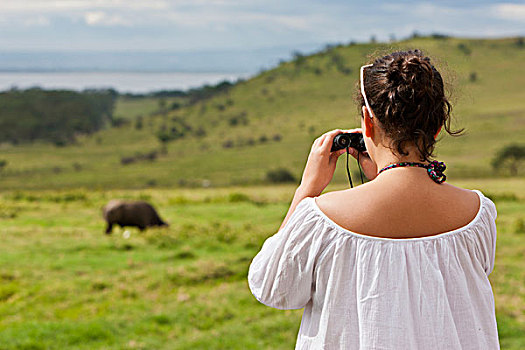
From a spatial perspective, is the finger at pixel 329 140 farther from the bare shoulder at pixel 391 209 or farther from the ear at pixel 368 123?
the bare shoulder at pixel 391 209

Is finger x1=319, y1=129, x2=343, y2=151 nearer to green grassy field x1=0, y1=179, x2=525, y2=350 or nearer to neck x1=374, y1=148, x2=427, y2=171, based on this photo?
neck x1=374, y1=148, x2=427, y2=171

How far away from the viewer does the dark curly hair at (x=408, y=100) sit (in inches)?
67.8

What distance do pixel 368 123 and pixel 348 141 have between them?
188 mm

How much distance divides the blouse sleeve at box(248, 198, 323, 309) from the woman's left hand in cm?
13

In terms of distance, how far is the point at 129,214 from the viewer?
15031mm

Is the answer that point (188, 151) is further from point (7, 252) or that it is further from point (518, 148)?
point (7, 252)

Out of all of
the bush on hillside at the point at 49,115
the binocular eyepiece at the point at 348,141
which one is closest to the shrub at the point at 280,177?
the binocular eyepiece at the point at 348,141

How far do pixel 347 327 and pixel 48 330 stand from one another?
5.96m

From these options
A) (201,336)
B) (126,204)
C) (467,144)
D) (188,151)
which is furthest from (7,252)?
(188,151)

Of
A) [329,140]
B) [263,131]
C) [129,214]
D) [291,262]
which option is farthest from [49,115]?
[291,262]

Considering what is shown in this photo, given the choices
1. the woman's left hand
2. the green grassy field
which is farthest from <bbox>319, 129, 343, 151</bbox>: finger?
the green grassy field

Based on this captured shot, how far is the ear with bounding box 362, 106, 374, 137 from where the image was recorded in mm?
1812

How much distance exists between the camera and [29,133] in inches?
3880

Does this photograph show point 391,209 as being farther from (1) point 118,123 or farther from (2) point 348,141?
(1) point 118,123
